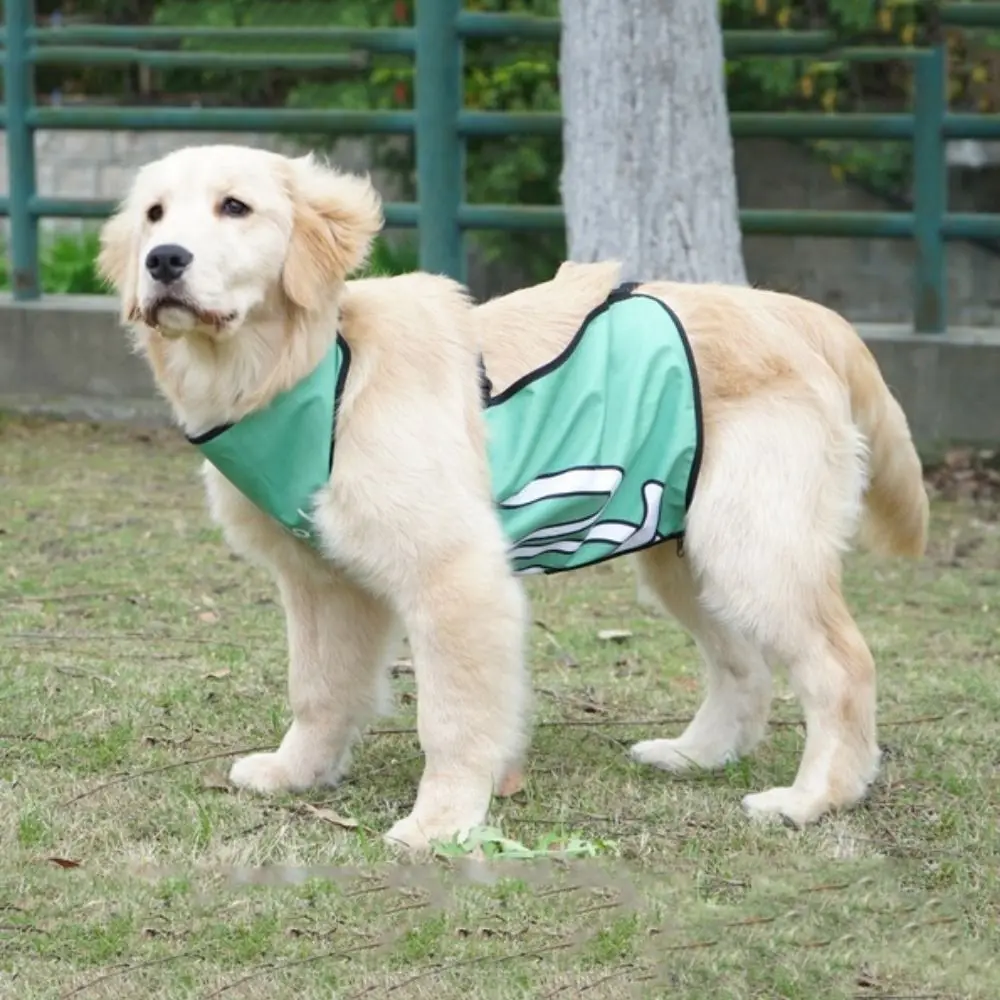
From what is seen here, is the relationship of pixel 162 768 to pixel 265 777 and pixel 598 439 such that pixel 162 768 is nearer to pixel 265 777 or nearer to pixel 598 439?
pixel 265 777

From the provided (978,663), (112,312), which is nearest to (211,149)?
(978,663)

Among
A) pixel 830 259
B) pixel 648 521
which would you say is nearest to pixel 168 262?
pixel 648 521

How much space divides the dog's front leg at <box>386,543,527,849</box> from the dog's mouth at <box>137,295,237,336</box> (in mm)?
692

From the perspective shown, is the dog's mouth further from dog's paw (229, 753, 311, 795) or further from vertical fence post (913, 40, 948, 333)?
vertical fence post (913, 40, 948, 333)

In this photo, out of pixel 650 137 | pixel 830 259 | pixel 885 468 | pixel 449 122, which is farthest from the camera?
pixel 830 259

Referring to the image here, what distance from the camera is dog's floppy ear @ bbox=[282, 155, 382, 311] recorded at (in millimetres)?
4305

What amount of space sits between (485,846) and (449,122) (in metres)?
6.56

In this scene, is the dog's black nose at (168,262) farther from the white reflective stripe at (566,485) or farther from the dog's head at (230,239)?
the white reflective stripe at (566,485)

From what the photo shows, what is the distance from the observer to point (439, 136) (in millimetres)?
10164

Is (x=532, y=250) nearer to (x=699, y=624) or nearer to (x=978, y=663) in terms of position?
(x=978, y=663)

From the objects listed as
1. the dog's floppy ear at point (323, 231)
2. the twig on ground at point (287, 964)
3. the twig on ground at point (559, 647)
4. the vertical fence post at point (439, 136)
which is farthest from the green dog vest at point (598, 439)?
the vertical fence post at point (439, 136)

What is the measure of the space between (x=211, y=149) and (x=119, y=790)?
4.95ft

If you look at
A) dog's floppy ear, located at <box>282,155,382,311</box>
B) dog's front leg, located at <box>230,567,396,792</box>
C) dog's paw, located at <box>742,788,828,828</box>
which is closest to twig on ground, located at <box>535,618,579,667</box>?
dog's front leg, located at <box>230,567,396,792</box>

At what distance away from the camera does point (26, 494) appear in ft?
28.8
